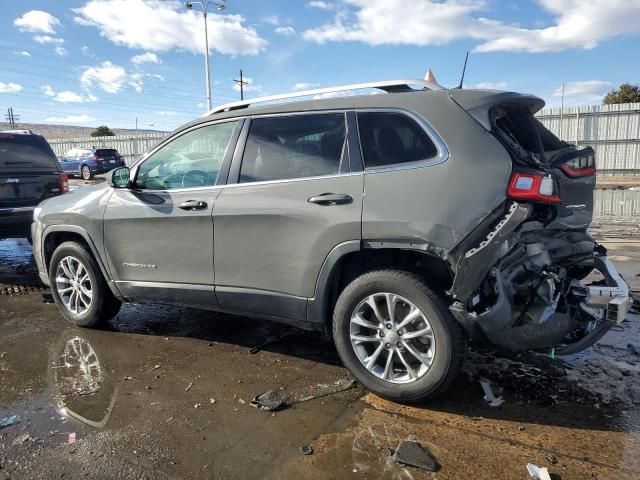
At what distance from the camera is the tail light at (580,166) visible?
3.40 meters

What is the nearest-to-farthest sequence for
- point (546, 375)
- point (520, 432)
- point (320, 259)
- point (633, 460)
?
point (633, 460)
point (520, 432)
point (320, 259)
point (546, 375)

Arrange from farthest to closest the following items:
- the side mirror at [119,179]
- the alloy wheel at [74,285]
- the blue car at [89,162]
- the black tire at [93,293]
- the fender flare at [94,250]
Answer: the blue car at [89,162]
the alloy wheel at [74,285]
the black tire at [93,293]
the fender flare at [94,250]
the side mirror at [119,179]

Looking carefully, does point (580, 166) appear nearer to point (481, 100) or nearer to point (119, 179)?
point (481, 100)

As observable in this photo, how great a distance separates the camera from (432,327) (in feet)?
9.92

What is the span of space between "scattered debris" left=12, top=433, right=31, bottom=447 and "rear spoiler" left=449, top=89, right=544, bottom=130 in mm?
3275

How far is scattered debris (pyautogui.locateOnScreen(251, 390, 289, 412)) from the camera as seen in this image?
326 cm

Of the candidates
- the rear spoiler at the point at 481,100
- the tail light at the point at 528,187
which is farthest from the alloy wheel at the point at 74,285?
the tail light at the point at 528,187

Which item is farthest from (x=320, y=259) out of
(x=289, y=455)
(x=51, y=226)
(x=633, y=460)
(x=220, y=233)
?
(x=51, y=226)

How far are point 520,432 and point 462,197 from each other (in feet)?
4.56

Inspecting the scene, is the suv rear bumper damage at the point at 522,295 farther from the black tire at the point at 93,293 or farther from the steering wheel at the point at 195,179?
the black tire at the point at 93,293

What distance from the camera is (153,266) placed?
4.18 metres

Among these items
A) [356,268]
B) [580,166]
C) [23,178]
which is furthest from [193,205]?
[23,178]

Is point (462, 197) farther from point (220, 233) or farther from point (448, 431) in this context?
point (220, 233)

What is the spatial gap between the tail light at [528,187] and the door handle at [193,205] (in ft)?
7.11
